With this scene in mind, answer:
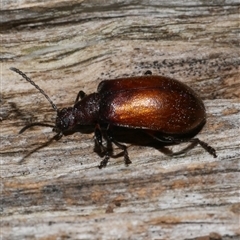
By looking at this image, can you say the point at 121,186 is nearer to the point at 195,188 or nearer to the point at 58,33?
the point at 195,188

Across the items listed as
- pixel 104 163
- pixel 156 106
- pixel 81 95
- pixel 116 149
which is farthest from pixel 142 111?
pixel 81 95

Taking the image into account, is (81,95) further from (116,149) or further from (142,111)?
(142,111)

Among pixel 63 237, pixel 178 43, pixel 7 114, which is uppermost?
pixel 178 43

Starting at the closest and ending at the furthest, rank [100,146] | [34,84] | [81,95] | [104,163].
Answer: [104,163] → [100,146] → [34,84] → [81,95]

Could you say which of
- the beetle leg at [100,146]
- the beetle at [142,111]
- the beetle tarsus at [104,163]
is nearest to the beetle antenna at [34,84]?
the beetle at [142,111]

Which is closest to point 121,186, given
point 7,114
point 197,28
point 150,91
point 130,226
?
point 130,226

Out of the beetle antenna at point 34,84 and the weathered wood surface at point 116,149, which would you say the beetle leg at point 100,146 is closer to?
the weathered wood surface at point 116,149
